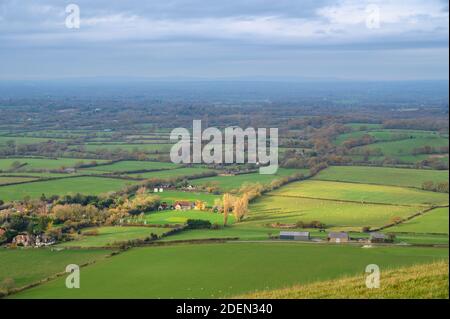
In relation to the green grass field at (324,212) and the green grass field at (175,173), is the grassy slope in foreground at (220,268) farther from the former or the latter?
the green grass field at (175,173)

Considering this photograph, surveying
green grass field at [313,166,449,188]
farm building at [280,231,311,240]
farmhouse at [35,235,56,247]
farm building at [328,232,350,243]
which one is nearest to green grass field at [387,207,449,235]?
farm building at [328,232,350,243]

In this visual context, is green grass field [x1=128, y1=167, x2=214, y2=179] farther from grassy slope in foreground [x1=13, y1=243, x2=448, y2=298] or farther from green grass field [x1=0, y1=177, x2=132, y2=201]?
grassy slope in foreground [x1=13, y1=243, x2=448, y2=298]

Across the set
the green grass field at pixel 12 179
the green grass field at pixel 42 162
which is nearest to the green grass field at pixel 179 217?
the green grass field at pixel 12 179

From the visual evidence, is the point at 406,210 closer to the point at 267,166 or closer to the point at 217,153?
the point at 267,166

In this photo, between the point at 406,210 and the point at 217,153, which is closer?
the point at 406,210

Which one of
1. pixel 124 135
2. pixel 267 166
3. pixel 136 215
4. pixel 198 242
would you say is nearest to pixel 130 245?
pixel 198 242
